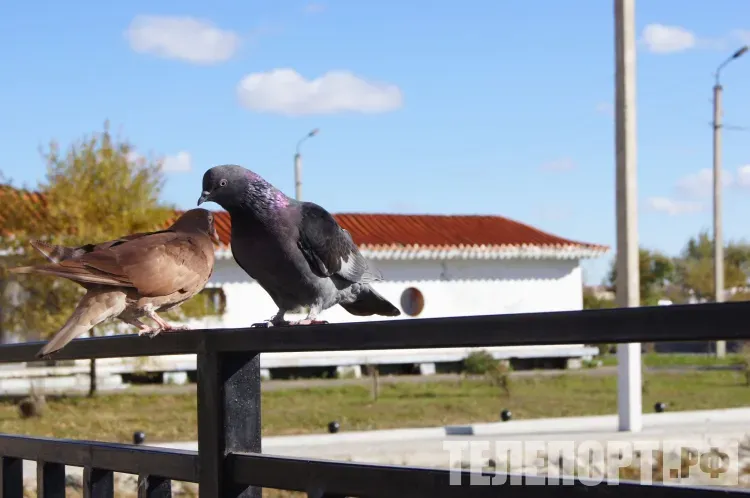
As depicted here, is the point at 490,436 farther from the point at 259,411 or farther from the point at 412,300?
the point at 412,300

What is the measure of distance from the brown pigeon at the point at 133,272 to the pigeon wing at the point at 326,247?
32 centimetres

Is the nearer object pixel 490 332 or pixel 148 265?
pixel 490 332

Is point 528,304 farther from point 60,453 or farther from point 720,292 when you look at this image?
point 60,453

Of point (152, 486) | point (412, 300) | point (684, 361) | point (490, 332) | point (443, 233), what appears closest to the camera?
point (490, 332)

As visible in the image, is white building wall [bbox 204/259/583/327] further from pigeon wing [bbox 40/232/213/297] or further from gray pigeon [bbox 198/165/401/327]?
pigeon wing [bbox 40/232/213/297]

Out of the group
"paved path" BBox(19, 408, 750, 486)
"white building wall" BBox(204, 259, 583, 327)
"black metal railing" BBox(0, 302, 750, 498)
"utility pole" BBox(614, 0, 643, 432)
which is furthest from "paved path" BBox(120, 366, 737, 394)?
"black metal railing" BBox(0, 302, 750, 498)

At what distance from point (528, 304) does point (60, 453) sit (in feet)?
77.9

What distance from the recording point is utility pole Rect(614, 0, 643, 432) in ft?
38.0

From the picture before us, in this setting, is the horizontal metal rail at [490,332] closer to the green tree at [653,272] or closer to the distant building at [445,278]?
the distant building at [445,278]

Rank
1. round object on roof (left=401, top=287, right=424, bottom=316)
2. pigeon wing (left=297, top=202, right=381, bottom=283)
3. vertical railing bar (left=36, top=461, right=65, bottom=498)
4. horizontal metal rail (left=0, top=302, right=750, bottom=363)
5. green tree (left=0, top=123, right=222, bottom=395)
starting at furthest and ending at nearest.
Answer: round object on roof (left=401, top=287, right=424, bottom=316) < green tree (left=0, top=123, right=222, bottom=395) < pigeon wing (left=297, top=202, right=381, bottom=283) < vertical railing bar (left=36, top=461, right=65, bottom=498) < horizontal metal rail (left=0, top=302, right=750, bottom=363)

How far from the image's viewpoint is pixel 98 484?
2.16 m

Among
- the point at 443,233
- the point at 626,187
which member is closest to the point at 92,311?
the point at 626,187

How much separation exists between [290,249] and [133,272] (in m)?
0.63

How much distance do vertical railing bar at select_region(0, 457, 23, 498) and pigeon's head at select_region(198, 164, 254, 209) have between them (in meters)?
0.89
